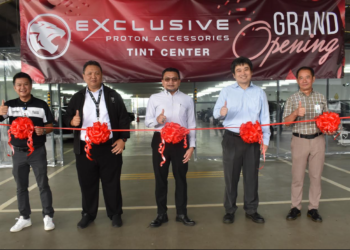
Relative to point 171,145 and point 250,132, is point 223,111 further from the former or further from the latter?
point 171,145

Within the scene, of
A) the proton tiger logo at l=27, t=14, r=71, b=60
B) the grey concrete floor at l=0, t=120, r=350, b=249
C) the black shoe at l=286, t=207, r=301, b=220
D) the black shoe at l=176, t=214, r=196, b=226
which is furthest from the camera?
the proton tiger logo at l=27, t=14, r=71, b=60

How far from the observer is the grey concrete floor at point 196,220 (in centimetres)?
256

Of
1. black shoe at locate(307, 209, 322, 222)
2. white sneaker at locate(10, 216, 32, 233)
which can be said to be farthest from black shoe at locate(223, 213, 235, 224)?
white sneaker at locate(10, 216, 32, 233)

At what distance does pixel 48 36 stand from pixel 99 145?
3.63 metres

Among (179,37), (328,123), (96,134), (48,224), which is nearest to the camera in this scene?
(96,134)

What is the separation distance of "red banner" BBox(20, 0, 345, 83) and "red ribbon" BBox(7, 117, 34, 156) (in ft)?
9.50

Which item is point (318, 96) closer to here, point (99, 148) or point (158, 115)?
point (158, 115)

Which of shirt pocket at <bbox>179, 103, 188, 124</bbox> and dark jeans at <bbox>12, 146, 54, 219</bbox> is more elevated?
shirt pocket at <bbox>179, 103, 188, 124</bbox>

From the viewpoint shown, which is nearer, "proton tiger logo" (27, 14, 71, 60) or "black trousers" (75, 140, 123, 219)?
"black trousers" (75, 140, 123, 219)

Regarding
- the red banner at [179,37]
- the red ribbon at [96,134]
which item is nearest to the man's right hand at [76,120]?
the red ribbon at [96,134]

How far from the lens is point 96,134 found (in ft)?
8.61

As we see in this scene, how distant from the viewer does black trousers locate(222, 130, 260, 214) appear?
291cm

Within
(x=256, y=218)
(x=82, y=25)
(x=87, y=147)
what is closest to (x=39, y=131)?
(x=87, y=147)

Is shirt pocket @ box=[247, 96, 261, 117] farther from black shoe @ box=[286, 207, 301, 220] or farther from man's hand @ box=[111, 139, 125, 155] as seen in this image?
man's hand @ box=[111, 139, 125, 155]
